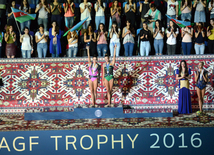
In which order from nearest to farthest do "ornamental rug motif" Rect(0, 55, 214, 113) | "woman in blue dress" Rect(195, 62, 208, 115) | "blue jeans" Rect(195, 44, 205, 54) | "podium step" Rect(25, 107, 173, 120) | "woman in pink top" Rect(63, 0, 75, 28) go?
"podium step" Rect(25, 107, 173, 120), "woman in blue dress" Rect(195, 62, 208, 115), "ornamental rug motif" Rect(0, 55, 214, 113), "blue jeans" Rect(195, 44, 205, 54), "woman in pink top" Rect(63, 0, 75, 28)

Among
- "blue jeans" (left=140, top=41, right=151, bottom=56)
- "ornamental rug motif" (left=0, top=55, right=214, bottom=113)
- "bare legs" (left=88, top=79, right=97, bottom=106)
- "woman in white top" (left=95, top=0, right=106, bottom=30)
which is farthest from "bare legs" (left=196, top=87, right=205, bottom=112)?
"woman in white top" (left=95, top=0, right=106, bottom=30)

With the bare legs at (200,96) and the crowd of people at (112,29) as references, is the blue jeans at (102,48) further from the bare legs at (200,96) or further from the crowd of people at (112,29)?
the bare legs at (200,96)

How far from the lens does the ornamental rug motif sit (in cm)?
1240

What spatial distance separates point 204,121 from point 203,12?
4.64 meters

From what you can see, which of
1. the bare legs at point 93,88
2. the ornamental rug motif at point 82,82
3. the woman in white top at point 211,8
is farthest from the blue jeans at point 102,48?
the woman in white top at point 211,8

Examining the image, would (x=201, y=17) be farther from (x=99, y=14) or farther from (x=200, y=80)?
(x=99, y=14)

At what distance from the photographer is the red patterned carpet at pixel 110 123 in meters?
9.78

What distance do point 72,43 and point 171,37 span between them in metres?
3.26

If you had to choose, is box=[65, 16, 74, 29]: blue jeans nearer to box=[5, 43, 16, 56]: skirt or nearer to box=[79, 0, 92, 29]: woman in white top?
box=[79, 0, 92, 29]: woman in white top

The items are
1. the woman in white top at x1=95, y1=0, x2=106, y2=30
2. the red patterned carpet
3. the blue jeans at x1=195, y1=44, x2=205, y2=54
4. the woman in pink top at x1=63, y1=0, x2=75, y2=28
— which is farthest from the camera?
the woman in pink top at x1=63, y1=0, x2=75, y2=28

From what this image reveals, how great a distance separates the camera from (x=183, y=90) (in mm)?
11375

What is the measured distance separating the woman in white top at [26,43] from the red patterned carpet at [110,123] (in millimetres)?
2548

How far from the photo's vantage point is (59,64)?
41.3ft

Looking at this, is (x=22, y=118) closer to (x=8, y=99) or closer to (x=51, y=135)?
(x=8, y=99)
